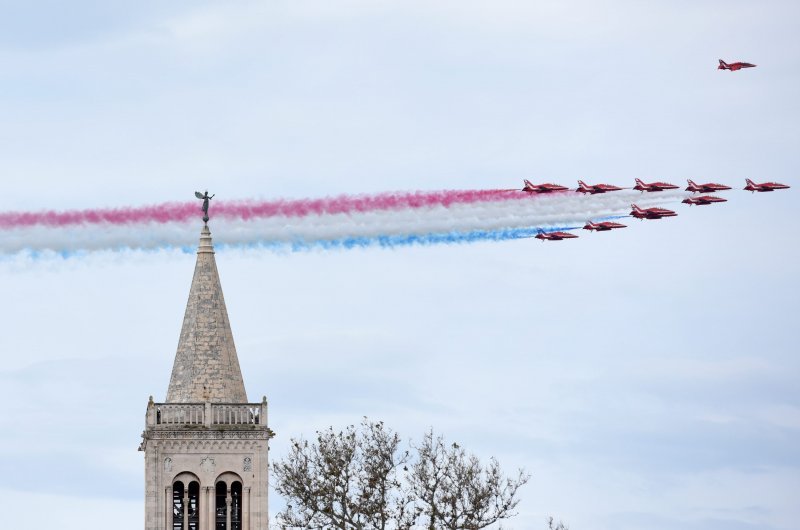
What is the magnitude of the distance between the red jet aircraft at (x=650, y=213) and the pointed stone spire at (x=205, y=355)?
26758 mm

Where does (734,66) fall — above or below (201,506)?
above

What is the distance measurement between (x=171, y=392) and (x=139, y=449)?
441cm

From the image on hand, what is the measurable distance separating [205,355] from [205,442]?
172 inches

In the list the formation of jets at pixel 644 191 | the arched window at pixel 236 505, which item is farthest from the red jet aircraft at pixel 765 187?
the arched window at pixel 236 505

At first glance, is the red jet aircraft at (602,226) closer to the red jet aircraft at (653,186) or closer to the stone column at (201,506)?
the red jet aircraft at (653,186)

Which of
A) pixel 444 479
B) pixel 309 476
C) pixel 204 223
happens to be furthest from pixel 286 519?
pixel 204 223

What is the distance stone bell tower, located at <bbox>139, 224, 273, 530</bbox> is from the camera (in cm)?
9381

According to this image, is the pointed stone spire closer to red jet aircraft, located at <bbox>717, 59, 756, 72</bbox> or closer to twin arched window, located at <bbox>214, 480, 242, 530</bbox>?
twin arched window, located at <bbox>214, 480, 242, 530</bbox>

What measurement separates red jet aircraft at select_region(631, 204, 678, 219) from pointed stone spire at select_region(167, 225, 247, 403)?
26758 mm

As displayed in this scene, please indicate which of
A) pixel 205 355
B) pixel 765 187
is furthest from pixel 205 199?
pixel 765 187

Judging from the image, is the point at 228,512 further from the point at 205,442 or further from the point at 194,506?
the point at 205,442

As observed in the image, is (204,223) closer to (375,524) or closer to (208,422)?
(208,422)

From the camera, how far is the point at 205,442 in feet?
310

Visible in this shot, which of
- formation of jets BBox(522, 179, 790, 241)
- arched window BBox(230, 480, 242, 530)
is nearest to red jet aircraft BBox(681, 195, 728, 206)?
formation of jets BBox(522, 179, 790, 241)
